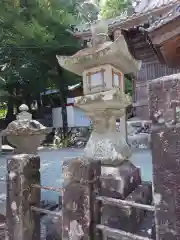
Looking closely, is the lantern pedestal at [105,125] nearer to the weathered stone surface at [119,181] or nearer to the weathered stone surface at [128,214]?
the weathered stone surface at [119,181]

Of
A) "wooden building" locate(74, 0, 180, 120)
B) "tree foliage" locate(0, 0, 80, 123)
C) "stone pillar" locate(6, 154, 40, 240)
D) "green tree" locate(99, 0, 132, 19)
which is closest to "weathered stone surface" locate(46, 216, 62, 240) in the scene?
"stone pillar" locate(6, 154, 40, 240)

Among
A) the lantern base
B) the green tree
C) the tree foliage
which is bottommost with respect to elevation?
the lantern base

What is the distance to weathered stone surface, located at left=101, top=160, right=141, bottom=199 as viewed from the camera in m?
2.68

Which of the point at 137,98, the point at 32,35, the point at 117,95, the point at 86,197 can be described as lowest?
the point at 86,197

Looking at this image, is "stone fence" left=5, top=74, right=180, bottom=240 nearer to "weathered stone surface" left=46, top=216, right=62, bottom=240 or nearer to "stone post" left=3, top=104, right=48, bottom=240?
"stone post" left=3, top=104, right=48, bottom=240

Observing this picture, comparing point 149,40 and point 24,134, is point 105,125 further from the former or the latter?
point 149,40

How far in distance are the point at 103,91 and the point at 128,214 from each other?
158cm

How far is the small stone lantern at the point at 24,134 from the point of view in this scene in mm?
3869

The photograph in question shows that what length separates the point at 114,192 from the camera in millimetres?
2705

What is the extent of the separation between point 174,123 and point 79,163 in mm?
810

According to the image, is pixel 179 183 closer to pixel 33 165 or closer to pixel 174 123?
pixel 174 123

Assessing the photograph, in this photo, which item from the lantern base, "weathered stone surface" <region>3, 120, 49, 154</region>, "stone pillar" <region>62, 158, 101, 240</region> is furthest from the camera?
"weathered stone surface" <region>3, 120, 49, 154</region>

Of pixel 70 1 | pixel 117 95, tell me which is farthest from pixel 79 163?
pixel 70 1

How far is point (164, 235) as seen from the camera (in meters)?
1.44
